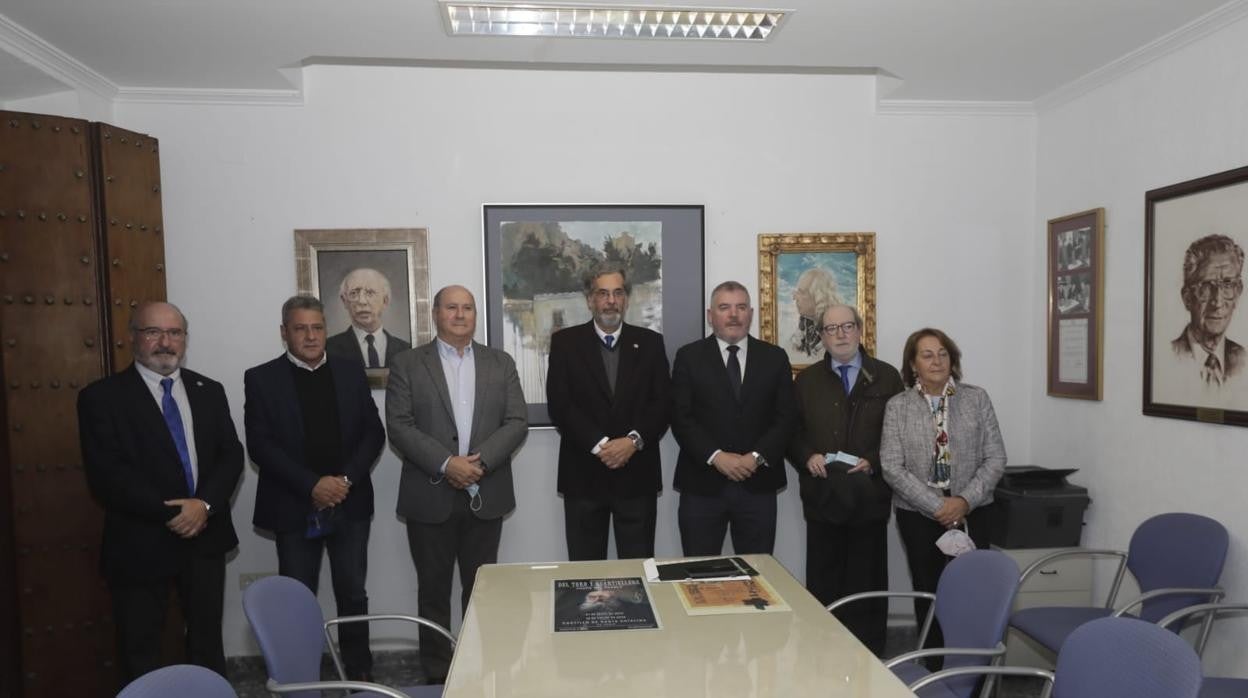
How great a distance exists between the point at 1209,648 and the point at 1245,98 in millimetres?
2235

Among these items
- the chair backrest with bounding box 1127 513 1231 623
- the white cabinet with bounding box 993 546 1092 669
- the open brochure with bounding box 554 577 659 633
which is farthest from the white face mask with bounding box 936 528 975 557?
the open brochure with bounding box 554 577 659 633

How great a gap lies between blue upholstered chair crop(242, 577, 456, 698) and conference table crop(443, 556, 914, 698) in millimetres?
298

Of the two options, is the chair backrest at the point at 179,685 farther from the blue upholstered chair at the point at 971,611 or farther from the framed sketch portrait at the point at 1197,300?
the framed sketch portrait at the point at 1197,300

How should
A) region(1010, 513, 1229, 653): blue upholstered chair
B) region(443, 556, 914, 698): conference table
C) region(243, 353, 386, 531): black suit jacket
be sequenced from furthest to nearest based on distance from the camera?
region(243, 353, 386, 531): black suit jacket, region(1010, 513, 1229, 653): blue upholstered chair, region(443, 556, 914, 698): conference table

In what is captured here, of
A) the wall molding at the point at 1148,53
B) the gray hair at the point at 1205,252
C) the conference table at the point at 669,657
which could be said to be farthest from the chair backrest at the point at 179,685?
the wall molding at the point at 1148,53

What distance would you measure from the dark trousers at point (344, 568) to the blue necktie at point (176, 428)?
476 millimetres

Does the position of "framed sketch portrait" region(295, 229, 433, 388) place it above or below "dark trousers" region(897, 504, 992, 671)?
above

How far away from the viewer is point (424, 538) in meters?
3.44

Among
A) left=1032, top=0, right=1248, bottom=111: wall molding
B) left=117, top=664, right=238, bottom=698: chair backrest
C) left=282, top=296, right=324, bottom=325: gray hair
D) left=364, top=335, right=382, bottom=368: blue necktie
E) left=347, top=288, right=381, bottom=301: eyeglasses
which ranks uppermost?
left=1032, top=0, right=1248, bottom=111: wall molding

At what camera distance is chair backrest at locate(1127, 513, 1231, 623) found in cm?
287

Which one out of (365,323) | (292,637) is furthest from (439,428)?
(292,637)

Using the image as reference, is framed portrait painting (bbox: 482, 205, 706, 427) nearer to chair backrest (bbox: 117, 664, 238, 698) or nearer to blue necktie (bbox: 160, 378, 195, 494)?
blue necktie (bbox: 160, 378, 195, 494)

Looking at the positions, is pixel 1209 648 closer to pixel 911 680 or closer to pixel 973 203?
pixel 911 680

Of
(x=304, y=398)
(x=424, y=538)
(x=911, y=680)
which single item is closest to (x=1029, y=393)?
(x=911, y=680)
